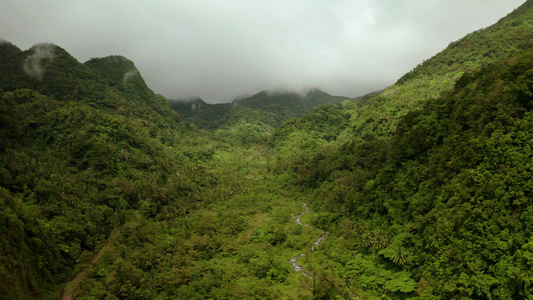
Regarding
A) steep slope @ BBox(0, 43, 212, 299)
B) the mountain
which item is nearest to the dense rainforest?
the mountain

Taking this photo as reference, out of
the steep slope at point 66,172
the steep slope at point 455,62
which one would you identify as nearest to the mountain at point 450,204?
the steep slope at point 455,62

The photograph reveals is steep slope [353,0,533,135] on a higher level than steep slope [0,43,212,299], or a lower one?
higher

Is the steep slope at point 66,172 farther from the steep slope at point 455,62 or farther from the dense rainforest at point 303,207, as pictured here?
the steep slope at point 455,62

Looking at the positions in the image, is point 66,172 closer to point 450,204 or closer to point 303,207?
point 303,207

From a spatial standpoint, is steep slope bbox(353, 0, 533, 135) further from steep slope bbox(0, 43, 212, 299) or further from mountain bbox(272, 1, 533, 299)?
steep slope bbox(0, 43, 212, 299)

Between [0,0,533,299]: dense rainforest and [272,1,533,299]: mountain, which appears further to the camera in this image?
Answer: [0,0,533,299]: dense rainforest

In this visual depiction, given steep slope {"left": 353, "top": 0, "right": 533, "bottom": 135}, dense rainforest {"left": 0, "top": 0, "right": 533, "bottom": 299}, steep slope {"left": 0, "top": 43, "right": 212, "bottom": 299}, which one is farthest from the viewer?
steep slope {"left": 353, "top": 0, "right": 533, "bottom": 135}

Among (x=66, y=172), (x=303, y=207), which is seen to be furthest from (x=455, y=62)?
(x=66, y=172)

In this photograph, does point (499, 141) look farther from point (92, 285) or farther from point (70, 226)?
point (70, 226)
